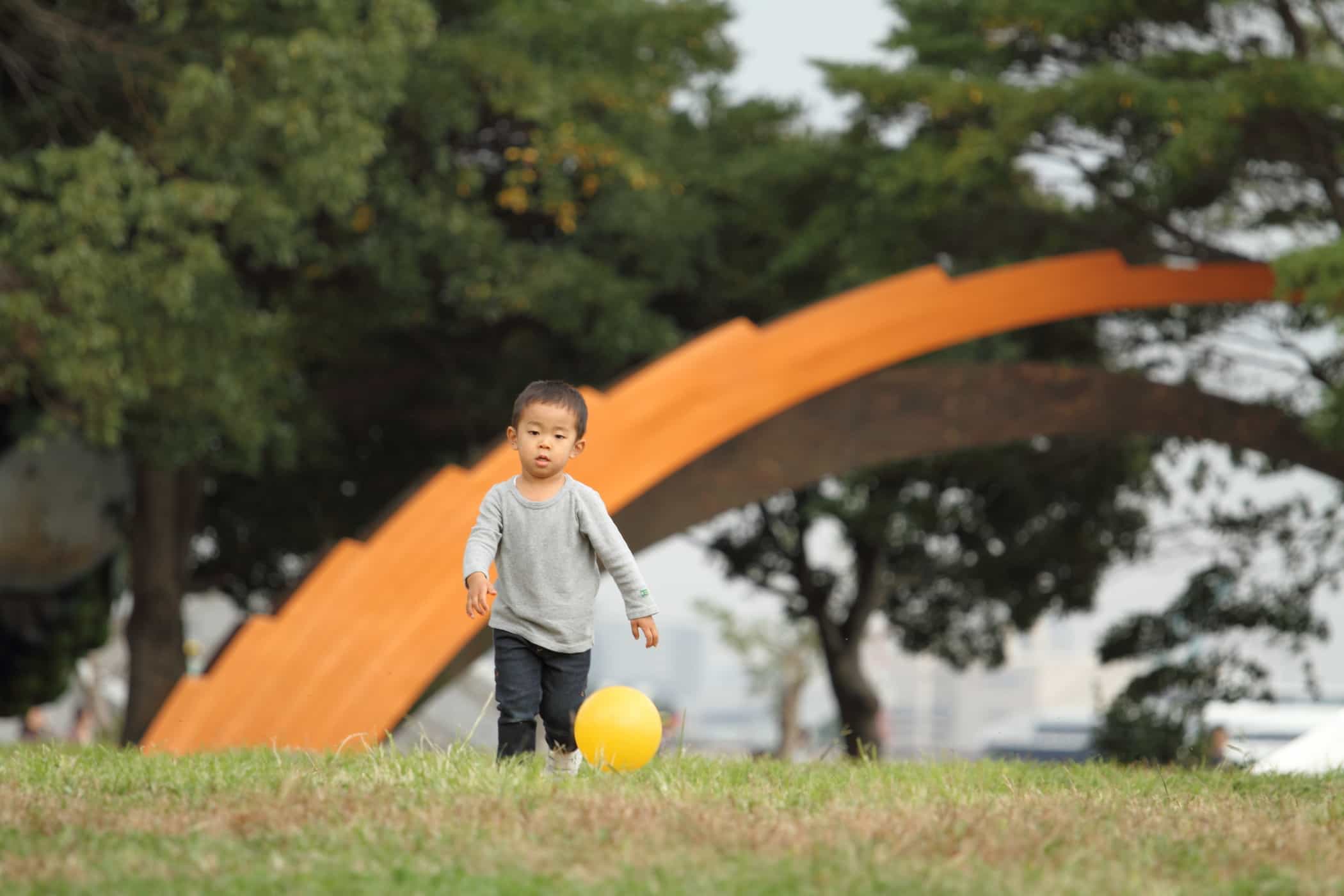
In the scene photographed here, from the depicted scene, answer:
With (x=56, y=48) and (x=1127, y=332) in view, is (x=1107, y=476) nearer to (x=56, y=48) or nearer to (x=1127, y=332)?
(x=1127, y=332)

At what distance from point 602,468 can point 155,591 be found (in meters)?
6.79

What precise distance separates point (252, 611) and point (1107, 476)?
34.1ft

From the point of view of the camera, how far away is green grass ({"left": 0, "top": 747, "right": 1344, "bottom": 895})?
10.5 feet

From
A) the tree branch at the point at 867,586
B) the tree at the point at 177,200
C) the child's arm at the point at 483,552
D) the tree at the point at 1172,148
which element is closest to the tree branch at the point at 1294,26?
the tree at the point at 1172,148

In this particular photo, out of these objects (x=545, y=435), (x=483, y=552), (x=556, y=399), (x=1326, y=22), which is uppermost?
(x=1326, y=22)

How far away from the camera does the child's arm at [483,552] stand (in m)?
4.79

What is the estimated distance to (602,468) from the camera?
1088 centimetres

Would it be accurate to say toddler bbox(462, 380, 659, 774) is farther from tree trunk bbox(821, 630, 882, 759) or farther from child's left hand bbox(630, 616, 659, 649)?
tree trunk bbox(821, 630, 882, 759)

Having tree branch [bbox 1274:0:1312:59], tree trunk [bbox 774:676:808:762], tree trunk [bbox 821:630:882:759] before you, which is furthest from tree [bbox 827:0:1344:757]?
tree trunk [bbox 774:676:808:762]

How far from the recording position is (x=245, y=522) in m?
18.2

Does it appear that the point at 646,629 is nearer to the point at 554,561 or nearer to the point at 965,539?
the point at 554,561

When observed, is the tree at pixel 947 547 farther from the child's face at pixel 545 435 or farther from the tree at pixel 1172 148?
the child's face at pixel 545 435

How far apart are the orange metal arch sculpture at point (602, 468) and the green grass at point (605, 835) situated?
4273 millimetres

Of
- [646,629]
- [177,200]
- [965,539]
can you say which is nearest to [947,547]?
[965,539]
